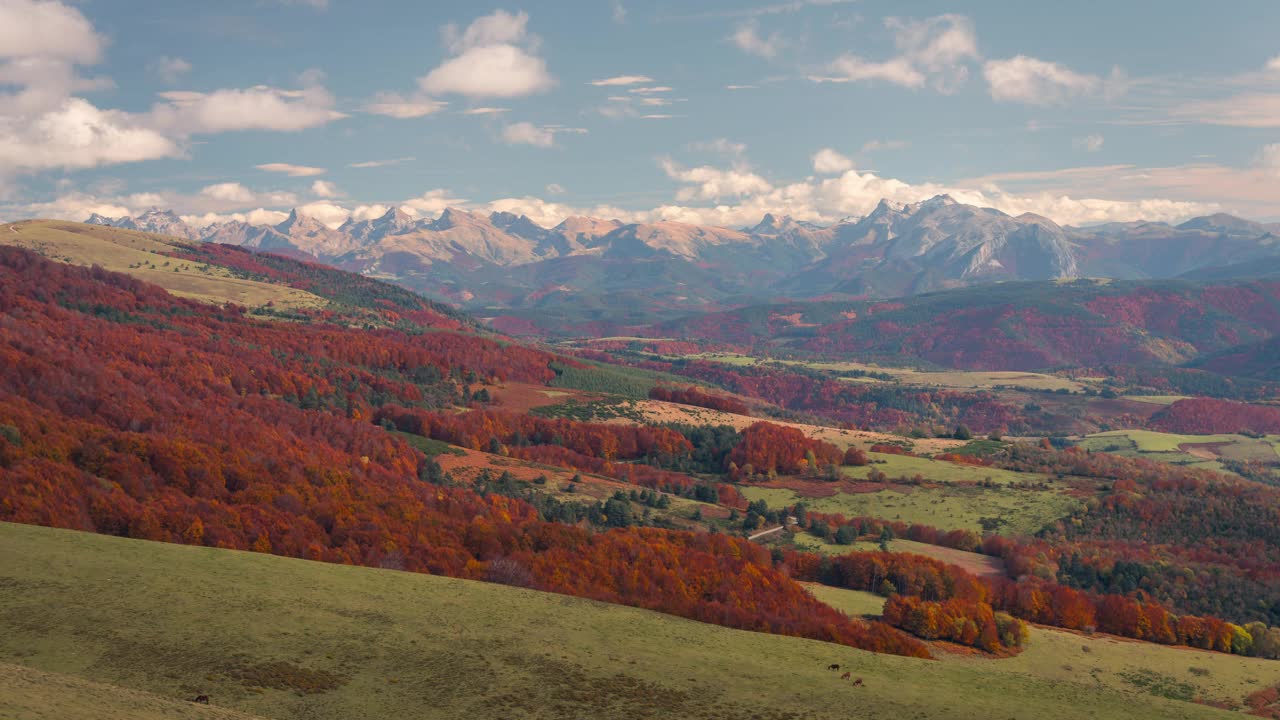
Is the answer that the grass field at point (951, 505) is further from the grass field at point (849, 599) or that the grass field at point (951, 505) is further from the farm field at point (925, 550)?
the grass field at point (849, 599)

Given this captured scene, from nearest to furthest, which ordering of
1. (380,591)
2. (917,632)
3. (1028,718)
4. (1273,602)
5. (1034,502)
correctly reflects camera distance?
(1028,718)
(380,591)
(917,632)
(1273,602)
(1034,502)

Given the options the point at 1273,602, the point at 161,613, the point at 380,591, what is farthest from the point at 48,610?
the point at 1273,602

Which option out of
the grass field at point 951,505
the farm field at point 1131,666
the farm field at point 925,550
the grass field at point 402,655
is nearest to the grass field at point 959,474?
the grass field at point 951,505

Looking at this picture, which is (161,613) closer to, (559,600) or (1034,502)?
(559,600)

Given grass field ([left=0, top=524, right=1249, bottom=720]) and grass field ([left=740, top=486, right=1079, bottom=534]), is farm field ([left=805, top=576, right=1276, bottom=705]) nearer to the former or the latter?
grass field ([left=0, top=524, right=1249, bottom=720])

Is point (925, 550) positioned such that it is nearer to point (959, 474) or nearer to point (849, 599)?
point (849, 599)
